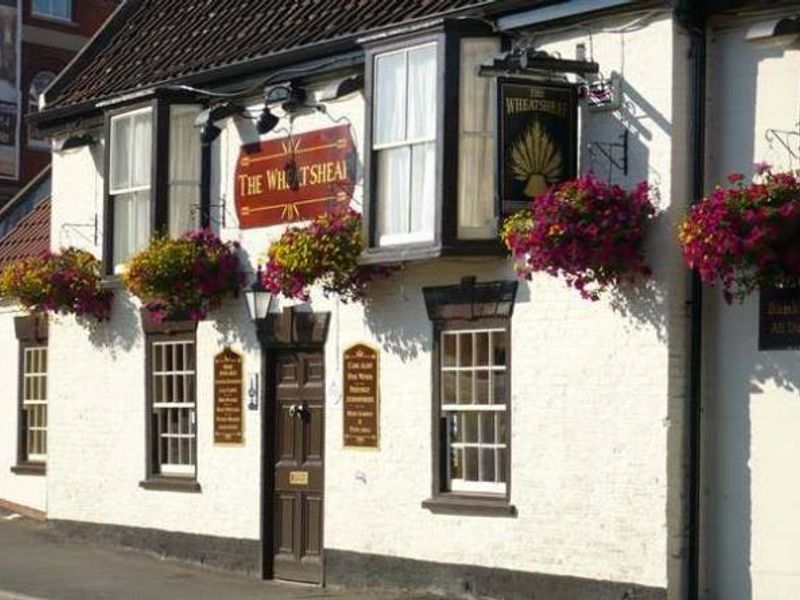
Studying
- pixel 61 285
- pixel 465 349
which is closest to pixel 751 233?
pixel 465 349

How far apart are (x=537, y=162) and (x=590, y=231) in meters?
1.06

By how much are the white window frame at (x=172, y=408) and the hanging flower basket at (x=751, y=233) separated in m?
7.68

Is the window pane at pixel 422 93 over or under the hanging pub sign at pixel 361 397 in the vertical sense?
over

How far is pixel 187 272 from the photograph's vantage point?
58.0 ft

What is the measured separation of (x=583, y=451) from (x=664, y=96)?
2.94m

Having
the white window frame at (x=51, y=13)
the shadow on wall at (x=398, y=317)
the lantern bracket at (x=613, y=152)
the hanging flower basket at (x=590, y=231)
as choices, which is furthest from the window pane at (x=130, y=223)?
the white window frame at (x=51, y=13)

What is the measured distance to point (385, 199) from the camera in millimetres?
15523

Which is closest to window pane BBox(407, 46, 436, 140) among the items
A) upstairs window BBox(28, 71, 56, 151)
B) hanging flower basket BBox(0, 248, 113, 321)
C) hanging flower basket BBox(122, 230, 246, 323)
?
hanging flower basket BBox(122, 230, 246, 323)

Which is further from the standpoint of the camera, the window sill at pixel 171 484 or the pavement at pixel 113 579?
the window sill at pixel 171 484

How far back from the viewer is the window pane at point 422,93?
590 inches

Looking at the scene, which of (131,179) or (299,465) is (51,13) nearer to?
(131,179)

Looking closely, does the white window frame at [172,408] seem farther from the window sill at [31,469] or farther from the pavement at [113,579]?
the window sill at [31,469]

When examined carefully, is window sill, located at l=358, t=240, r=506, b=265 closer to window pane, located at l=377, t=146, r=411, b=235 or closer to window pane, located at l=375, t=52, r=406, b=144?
window pane, located at l=377, t=146, r=411, b=235

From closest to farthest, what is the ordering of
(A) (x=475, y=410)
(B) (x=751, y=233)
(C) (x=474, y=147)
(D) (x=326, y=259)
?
(B) (x=751, y=233) → (C) (x=474, y=147) → (A) (x=475, y=410) → (D) (x=326, y=259)
